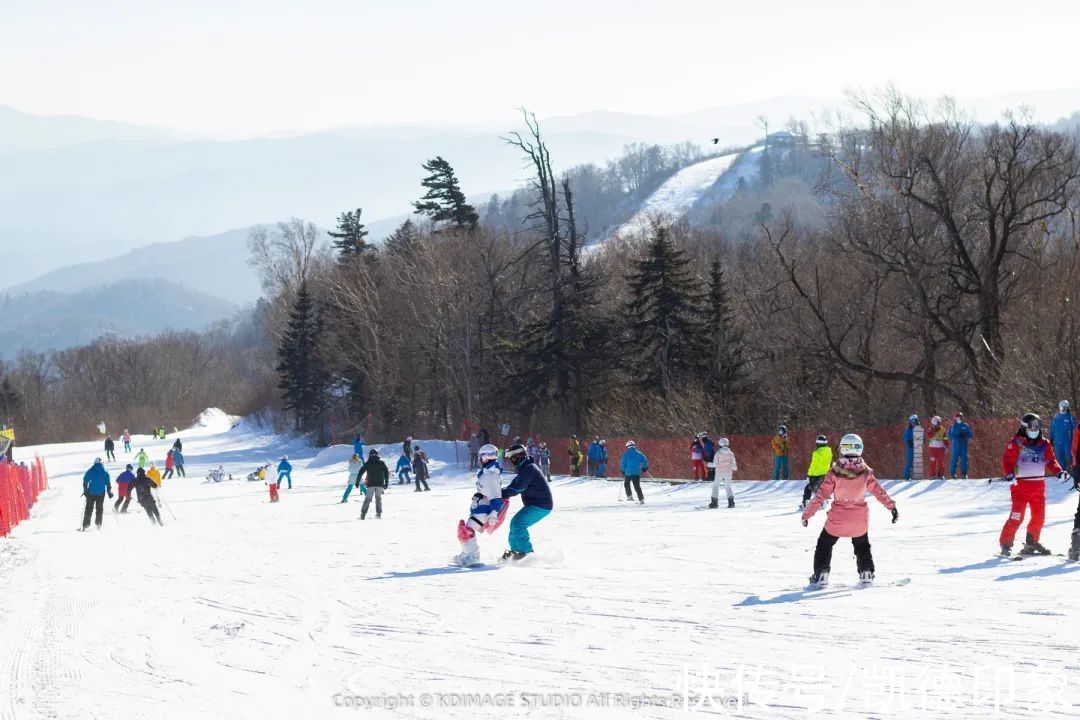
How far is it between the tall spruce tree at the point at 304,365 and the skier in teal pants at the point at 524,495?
57404 mm

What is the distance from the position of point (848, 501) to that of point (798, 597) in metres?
1.08

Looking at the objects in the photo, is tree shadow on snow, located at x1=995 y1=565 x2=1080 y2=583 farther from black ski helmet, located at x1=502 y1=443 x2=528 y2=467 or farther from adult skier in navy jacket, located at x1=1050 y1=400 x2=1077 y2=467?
adult skier in navy jacket, located at x1=1050 y1=400 x2=1077 y2=467

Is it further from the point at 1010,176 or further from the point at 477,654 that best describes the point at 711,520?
the point at 1010,176

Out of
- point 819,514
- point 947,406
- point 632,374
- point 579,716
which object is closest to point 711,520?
point 819,514

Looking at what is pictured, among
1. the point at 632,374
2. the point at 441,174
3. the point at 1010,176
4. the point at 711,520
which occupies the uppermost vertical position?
the point at 441,174

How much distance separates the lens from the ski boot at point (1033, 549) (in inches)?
515

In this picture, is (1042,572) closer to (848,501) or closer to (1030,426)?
(1030,426)

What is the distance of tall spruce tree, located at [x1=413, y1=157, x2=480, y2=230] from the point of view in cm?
6912

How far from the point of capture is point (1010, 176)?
35.9 metres

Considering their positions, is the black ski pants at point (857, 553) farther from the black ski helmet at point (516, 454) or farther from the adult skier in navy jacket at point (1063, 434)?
the adult skier in navy jacket at point (1063, 434)

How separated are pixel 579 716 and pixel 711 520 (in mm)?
14346

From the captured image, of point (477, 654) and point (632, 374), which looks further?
point (632, 374)

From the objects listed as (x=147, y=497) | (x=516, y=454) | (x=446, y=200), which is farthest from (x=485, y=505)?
(x=446, y=200)

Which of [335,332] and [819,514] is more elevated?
[335,332]
